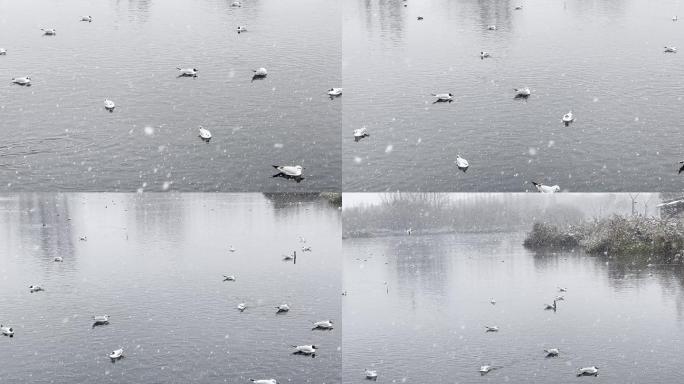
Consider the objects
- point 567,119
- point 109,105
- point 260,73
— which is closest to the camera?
point 567,119

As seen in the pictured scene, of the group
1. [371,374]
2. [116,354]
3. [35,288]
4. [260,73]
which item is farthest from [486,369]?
[35,288]

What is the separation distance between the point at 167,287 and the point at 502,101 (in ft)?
22.9

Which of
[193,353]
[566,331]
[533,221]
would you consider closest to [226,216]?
[193,353]

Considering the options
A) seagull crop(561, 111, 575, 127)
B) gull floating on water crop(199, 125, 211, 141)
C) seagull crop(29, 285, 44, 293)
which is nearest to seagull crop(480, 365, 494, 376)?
seagull crop(561, 111, 575, 127)

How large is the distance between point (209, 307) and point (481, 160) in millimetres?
5251

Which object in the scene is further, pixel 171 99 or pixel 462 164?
pixel 171 99

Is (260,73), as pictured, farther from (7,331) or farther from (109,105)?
(7,331)

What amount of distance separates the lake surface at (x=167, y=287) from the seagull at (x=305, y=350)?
83mm

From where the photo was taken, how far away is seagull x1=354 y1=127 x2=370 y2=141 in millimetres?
13680

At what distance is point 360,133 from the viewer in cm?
1374

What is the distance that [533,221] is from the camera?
13086mm

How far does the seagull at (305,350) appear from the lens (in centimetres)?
1281

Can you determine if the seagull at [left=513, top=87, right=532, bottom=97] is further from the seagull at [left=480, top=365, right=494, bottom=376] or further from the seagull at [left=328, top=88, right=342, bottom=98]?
the seagull at [left=480, top=365, right=494, bottom=376]

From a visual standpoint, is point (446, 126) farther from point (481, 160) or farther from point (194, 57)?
point (194, 57)
